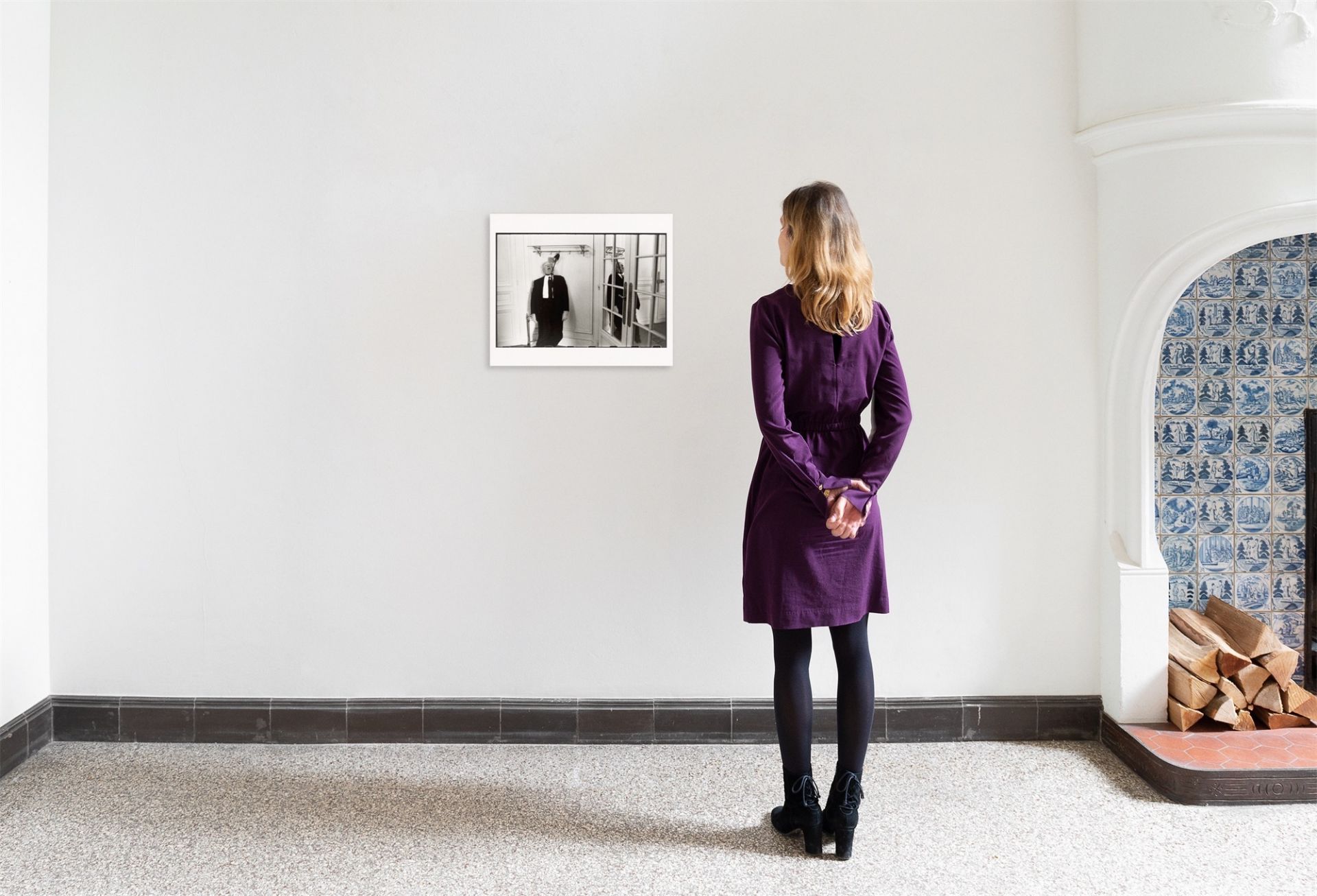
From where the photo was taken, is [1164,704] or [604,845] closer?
[604,845]

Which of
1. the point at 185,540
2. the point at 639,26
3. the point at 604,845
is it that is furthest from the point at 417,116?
the point at 604,845

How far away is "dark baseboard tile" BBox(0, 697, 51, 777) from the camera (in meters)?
2.82

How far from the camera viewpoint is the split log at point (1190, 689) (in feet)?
9.57

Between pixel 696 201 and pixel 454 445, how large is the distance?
1.22 meters

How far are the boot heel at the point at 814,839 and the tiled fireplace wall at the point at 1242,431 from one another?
2.09 metres

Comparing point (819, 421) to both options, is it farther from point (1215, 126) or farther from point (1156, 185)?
point (1215, 126)

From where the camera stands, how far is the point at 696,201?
304 cm

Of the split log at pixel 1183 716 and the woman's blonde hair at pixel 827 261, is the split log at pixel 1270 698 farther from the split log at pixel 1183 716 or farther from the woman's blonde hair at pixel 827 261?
the woman's blonde hair at pixel 827 261

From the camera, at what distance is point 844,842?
228cm

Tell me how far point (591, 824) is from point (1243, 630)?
2.46 metres

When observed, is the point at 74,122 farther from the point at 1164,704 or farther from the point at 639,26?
the point at 1164,704

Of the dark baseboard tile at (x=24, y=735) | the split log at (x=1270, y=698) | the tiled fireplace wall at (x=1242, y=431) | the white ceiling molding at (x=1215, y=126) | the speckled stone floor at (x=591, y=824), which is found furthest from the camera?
the tiled fireplace wall at (x=1242, y=431)

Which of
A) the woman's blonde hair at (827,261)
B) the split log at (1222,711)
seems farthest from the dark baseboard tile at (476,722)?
the woman's blonde hair at (827,261)

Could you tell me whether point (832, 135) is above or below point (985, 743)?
above
